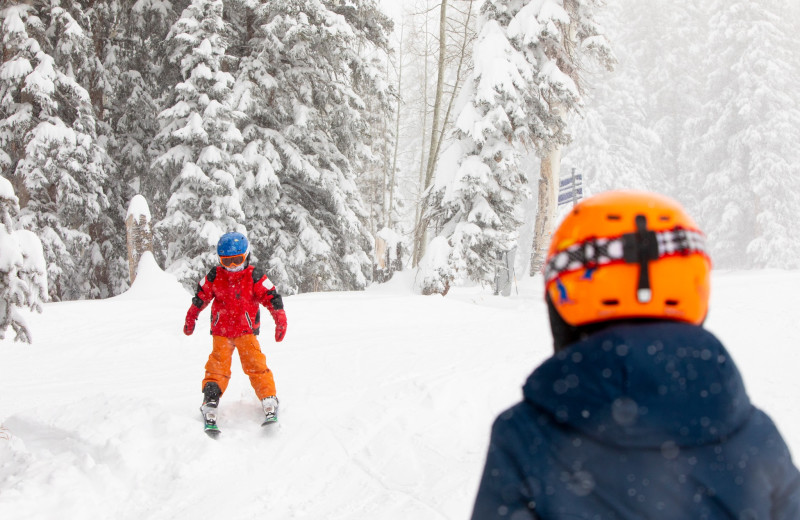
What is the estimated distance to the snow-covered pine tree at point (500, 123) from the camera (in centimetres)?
1309

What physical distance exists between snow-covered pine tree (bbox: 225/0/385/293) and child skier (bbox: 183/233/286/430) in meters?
10.2

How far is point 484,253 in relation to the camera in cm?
1371

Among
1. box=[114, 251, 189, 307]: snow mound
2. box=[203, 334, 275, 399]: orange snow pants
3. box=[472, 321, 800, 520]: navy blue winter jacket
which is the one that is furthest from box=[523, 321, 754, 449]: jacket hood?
box=[114, 251, 189, 307]: snow mound

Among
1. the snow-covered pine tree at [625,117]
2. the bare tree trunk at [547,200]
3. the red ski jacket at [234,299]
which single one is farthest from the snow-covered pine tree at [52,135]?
the snow-covered pine tree at [625,117]

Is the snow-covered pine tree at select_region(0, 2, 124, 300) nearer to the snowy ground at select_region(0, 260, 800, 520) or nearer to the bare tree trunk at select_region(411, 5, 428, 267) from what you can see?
the snowy ground at select_region(0, 260, 800, 520)

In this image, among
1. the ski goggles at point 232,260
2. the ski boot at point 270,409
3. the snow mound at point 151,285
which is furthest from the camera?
the snow mound at point 151,285

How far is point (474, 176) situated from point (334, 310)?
4.52 m

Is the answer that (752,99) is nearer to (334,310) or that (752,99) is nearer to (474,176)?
(474,176)

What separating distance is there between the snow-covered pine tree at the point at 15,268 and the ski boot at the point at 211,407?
173 centimetres

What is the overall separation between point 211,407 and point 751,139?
32.1 meters

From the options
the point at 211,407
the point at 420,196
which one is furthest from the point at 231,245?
the point at 420,196

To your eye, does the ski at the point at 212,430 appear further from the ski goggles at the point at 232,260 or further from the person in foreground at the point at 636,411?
the person in foreground at the point at 636,411

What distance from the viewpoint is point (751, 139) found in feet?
96.4

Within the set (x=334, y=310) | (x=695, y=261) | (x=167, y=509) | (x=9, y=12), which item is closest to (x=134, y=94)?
(x=9, y=12)
